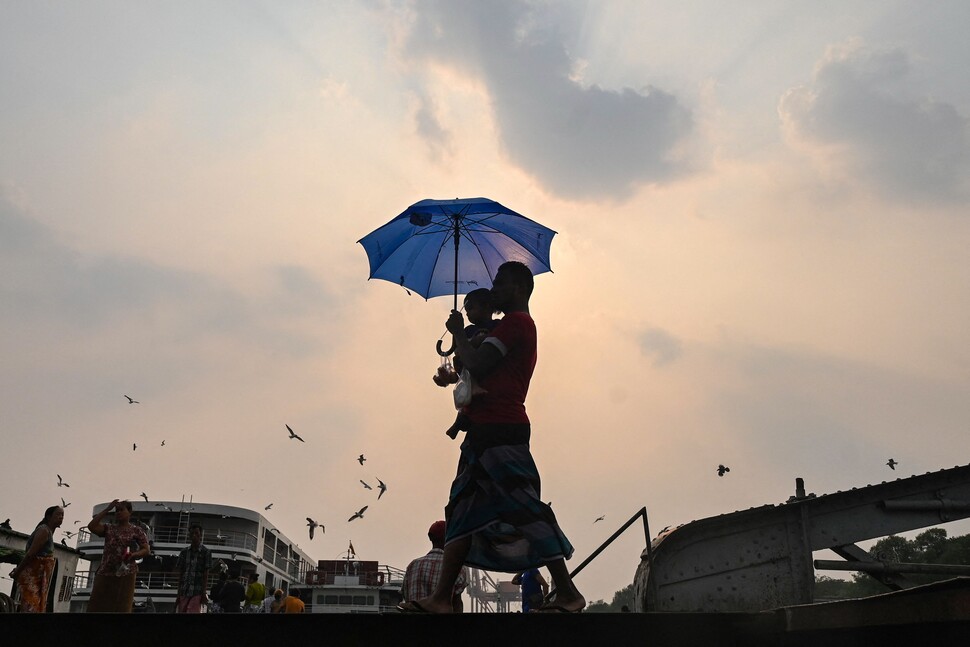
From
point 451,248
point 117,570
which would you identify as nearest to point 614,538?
point 451,248

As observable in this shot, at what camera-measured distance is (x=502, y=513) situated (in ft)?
13.9

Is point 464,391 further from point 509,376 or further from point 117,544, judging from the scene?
point 117,544

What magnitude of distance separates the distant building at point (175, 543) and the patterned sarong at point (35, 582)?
2811 cm

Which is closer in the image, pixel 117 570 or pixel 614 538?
pixel 614 538

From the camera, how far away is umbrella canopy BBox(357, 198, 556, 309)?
21.2ft

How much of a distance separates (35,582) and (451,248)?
5.97m

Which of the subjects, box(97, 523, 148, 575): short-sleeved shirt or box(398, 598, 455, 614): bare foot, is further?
box(97, 523, 148, 575): short-sleeved shirt

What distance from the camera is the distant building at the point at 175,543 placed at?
35500 millimetres

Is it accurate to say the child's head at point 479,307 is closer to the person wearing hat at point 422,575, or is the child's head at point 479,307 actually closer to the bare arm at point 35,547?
the person wearing hat at point 422,575

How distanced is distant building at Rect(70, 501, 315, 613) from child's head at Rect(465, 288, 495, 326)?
110ft

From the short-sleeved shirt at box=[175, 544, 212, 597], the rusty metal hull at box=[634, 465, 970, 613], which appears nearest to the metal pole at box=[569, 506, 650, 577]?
the rusty metal hull at box=[634, 465, 970, 613]

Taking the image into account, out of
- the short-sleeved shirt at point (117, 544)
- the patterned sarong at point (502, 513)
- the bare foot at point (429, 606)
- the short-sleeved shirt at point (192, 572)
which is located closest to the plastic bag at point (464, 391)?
A: the patterned sarong at point (502, 513)

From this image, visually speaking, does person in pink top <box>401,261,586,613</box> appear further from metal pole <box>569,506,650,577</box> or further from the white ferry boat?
the white ferry boat

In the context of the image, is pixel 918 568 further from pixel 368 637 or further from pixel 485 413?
pixel 368 637
